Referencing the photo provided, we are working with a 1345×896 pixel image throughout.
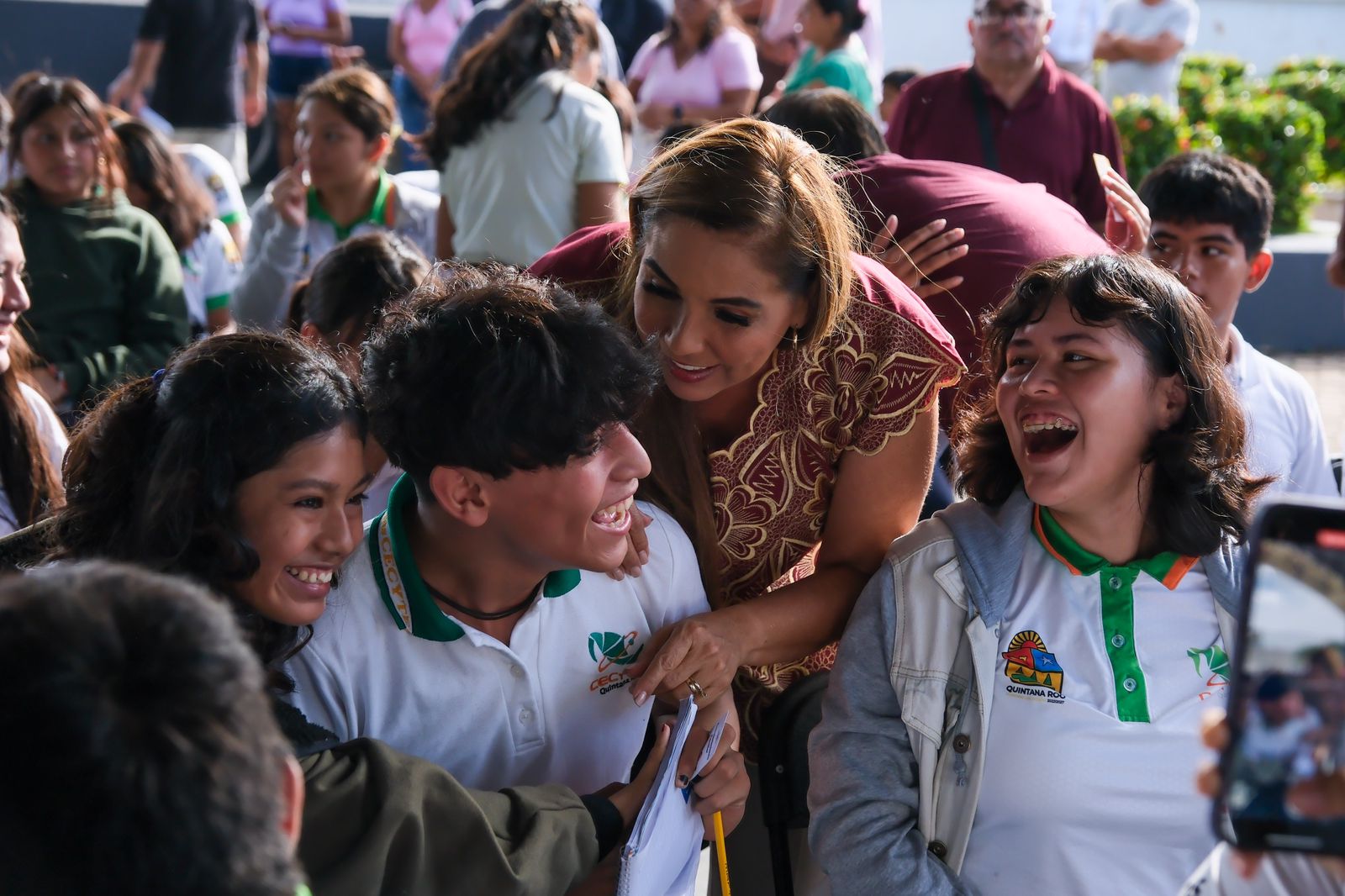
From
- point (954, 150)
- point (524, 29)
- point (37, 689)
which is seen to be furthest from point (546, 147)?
point (37, 689)

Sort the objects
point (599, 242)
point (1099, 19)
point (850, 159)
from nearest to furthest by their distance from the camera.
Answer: point (599, 242) < point (850, 159) < point (1099, 19)

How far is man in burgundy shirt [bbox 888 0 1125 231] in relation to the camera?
4512 millimetres

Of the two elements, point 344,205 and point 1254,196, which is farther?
point 344,205

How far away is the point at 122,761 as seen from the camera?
101 cm

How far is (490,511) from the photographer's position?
2021 millimetres

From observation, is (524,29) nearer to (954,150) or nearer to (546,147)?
(546,147)

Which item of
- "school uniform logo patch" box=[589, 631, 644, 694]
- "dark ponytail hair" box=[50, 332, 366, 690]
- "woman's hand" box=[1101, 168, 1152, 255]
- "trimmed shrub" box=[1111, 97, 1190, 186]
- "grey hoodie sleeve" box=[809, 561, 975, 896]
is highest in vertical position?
"dark ponytail hair" box=[50, 332, 366, 690]

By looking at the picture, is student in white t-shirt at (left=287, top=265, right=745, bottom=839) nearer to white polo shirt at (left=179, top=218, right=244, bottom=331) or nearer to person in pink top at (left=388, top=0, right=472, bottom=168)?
white polo shirt at (left=179, top=218, right=244, bottom=331)

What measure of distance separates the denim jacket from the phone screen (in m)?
0.98

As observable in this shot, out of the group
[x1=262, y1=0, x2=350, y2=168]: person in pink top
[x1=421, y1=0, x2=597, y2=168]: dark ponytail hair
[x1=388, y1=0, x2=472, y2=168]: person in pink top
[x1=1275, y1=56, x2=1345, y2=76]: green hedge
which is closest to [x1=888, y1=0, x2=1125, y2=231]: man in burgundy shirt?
[x1=421, y1=0, x2=597, y2=168]: dark ponytail hair

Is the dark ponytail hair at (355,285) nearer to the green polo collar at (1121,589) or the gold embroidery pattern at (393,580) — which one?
the gold embroidery pattern at (393,580)

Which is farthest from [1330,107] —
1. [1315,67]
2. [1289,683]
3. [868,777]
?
[1289,683]

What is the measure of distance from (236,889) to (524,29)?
3.75 m

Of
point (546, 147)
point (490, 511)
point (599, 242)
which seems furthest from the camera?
point (546, 147)
